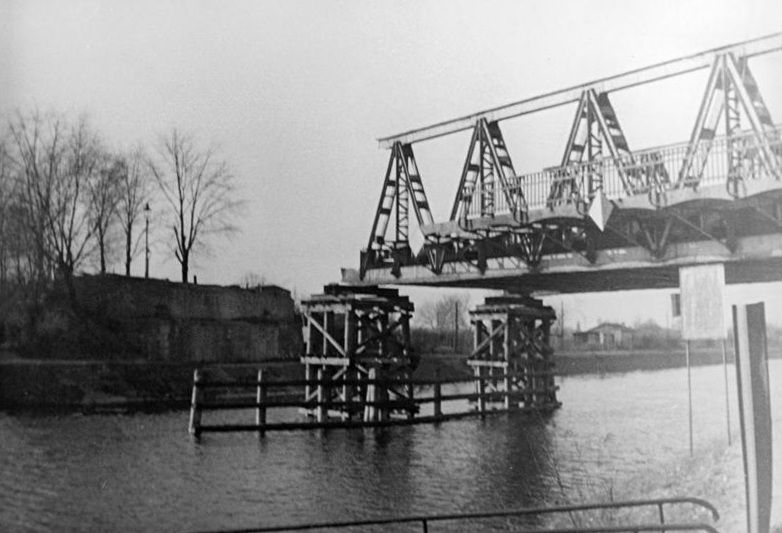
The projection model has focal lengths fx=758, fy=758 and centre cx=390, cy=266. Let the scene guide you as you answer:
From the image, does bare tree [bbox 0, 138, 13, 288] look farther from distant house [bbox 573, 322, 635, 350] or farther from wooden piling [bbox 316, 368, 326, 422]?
distant house [bbox 573, 322, 635, 350]

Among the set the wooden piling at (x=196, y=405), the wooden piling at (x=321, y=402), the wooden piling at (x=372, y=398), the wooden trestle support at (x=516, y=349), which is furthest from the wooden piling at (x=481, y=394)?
the wooden piling at (x=196, y=405)

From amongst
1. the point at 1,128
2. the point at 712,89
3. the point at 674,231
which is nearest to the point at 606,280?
the point at 674,231

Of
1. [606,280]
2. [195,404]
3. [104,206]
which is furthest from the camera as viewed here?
[104,206]

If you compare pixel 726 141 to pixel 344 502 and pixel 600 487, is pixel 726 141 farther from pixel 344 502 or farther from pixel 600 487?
pixel 344 502

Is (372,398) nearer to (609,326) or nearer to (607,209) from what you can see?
(607,209)

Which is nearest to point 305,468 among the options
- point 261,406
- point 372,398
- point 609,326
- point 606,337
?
point 261,406
